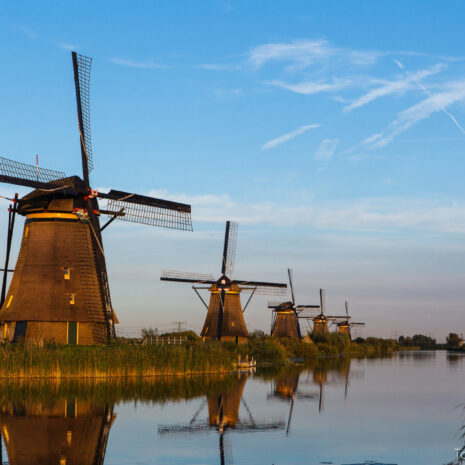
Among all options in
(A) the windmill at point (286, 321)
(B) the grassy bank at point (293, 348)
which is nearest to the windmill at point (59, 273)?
(B) the grassy bank at point (293, 348)

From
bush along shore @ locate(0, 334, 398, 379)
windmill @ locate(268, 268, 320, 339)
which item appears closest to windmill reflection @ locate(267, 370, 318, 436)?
bush along shore @ locate(0, 334, 398, 379)

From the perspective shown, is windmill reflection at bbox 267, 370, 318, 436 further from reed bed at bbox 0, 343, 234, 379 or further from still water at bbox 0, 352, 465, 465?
reed bed at bbox 0, 343, 234, 379

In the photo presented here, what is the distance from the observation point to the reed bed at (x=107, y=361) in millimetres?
25683

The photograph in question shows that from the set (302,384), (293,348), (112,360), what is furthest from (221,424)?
(293,348)

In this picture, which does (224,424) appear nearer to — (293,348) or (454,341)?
(293,348)

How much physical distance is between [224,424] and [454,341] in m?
136

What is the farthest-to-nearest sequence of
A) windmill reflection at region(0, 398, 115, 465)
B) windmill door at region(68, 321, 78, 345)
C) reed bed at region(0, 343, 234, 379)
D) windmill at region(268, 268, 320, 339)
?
windmill at region(268, 268, 320, 339)
windmill door at region(68, 321, 78, 345)
reed bed at region(0, 343, 234, 379)
windmill reflection at region(0, 398, 115, 465)

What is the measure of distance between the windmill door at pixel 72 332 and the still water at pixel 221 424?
208 inches

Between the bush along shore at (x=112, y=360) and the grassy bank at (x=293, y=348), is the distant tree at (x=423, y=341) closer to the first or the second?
the grassy bank at (x=293, y=348)

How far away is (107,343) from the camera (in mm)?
31453

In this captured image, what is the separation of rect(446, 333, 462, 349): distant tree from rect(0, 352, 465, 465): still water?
12085 cm

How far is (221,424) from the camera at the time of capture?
58.1ft

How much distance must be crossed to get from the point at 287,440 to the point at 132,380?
533 inches

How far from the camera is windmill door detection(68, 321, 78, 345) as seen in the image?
1230 inches
